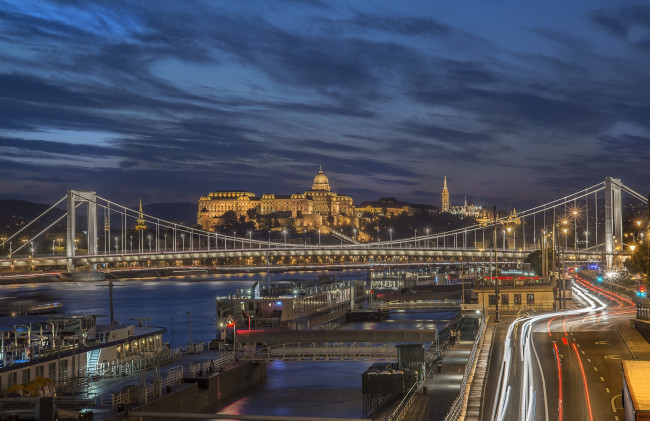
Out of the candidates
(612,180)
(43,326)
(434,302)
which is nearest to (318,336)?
(43,326)

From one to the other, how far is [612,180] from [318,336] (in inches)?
2137

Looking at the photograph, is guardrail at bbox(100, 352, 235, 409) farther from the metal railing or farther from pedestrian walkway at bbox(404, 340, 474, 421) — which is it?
the metal railing

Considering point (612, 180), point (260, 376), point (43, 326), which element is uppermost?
Result: point (612, 180)

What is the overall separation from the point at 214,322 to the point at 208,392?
30298mm

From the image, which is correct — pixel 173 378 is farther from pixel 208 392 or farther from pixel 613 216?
pixel 613 216

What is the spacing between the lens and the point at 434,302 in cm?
5994

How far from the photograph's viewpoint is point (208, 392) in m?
23.3

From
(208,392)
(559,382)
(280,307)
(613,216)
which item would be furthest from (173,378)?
(613,216)

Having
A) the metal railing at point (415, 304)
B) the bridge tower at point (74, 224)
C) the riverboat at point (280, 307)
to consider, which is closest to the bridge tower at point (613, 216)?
the metal railing at point (415, 304)

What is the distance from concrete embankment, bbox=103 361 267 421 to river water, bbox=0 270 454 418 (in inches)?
14.8

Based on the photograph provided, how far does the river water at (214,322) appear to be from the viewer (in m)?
25.8

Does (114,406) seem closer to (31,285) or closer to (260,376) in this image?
(260,376)

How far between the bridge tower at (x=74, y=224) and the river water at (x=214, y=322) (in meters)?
3.69

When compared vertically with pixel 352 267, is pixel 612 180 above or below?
above
